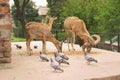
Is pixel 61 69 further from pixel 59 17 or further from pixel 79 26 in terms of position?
pixel 59 17

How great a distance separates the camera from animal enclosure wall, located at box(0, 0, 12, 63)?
954 centimetres

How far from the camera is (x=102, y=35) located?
21.0 metres

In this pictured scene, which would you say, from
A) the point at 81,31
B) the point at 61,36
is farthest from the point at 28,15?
the point at 81,31

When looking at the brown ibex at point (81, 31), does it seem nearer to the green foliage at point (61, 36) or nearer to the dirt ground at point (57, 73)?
the dirt ground at point (57, 73)

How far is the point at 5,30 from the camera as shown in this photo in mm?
9562

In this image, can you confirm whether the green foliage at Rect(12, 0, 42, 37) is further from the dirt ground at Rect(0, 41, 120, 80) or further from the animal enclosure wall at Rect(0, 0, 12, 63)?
the animal enclosure wall at Rect(0, 0, 12, 63)

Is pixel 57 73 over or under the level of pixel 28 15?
under

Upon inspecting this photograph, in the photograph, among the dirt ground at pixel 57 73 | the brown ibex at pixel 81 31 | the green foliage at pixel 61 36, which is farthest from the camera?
the green foliage at pixel 61 36

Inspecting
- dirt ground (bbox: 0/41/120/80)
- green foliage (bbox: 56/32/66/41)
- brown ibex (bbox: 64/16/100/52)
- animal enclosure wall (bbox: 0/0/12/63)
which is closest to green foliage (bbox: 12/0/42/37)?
green foliage (bbox: 56/32/66/41)

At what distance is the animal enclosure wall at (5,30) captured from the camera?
9539 mm

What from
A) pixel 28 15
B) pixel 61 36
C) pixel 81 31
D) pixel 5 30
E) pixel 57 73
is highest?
pixel 28 15

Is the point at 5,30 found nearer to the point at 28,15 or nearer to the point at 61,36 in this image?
the point at 61,36

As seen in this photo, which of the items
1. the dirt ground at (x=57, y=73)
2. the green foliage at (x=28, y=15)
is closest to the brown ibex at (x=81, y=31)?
the dirt ground at (x=57, y=73)

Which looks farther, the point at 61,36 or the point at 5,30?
the point at 61,36
